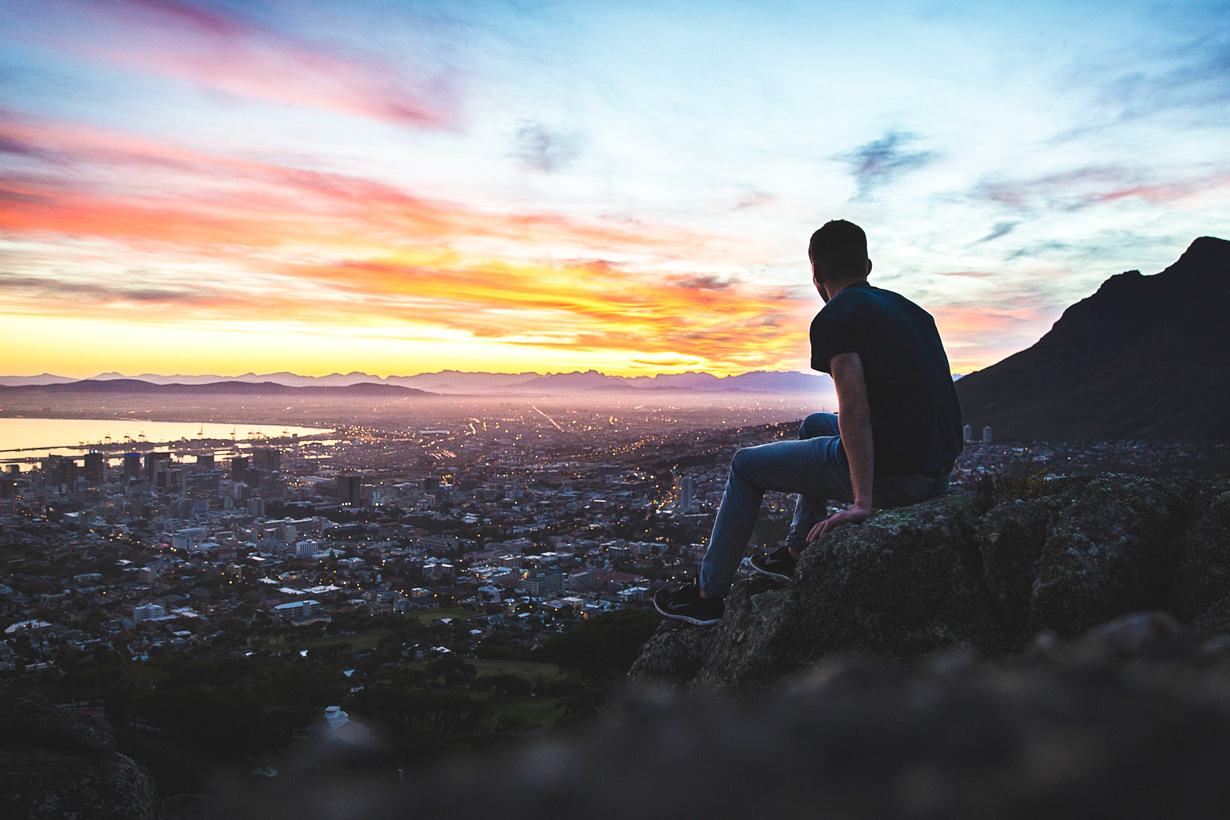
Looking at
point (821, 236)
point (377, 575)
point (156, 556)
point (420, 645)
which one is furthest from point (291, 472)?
point (821, 236)

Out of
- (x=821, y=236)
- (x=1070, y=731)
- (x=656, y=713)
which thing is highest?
(x=821, y=236)

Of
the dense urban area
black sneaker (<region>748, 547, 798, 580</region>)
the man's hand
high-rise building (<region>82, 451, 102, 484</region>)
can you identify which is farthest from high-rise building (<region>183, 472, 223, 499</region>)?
the man's hand

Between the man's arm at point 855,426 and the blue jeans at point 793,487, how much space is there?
0.26 meters

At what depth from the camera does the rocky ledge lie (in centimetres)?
314

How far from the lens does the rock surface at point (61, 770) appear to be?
12.4 feet

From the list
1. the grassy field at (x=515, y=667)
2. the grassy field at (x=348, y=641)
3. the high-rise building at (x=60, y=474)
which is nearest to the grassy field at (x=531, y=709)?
the grassy field at (x=515, y=667)

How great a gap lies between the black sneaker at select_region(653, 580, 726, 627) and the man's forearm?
1.37 m

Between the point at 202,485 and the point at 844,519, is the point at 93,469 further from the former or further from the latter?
the point at 844,519

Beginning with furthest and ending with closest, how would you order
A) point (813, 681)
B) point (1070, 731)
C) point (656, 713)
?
point (813, 681) < point (656, 713) < point (1070, 731)

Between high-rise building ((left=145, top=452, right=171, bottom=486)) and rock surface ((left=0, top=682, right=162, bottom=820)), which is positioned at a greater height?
rock surface ((left=0, top=682, right=162, bottom=820))

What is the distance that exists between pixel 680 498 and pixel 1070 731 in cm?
4400

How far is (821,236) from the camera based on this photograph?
425cm

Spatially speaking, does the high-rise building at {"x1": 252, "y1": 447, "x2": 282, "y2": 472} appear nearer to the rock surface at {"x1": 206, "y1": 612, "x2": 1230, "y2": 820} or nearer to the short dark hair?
the short dark hair

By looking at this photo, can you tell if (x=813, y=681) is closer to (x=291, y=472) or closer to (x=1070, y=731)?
(x=1070, y=731)
